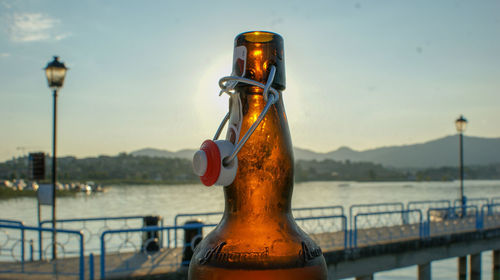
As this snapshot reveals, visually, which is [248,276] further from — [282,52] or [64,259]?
[64,259]

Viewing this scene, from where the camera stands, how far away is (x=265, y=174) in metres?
1.62

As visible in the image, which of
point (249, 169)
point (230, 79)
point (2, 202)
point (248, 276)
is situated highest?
point (230, 79)

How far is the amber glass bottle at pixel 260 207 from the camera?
1571 mm

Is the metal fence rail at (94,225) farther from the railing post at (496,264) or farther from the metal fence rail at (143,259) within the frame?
→ the railing post at (496,264)

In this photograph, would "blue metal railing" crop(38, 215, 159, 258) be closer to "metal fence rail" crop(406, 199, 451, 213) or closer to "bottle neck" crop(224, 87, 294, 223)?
"metal fence rail" crop(406, 199, 451, 213)

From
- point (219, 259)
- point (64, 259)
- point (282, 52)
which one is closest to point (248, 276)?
point (219, 259)

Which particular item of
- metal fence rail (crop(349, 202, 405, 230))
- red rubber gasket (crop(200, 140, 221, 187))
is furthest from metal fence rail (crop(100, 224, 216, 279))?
red rubber gasket (crop(200, 140, 221, 187))

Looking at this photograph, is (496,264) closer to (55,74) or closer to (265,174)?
(55,74)

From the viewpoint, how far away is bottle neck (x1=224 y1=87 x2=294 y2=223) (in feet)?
5.28

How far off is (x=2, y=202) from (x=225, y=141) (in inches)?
3361

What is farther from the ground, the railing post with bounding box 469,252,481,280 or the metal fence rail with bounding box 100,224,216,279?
the metal fence rail with bounding box 100,224,216,279

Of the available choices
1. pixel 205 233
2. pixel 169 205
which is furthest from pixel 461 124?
pixel 169 205

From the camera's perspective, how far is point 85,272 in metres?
12.0

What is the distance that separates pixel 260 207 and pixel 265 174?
0.12 m
